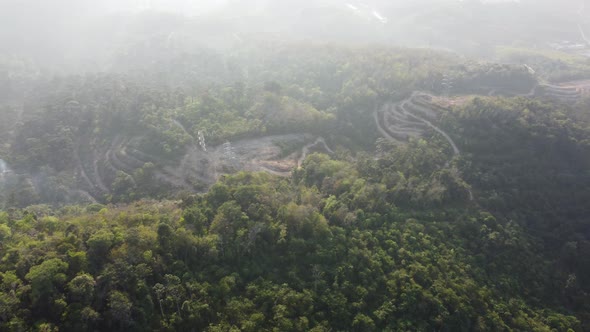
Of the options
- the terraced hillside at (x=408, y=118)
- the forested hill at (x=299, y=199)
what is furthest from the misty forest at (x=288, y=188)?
the terraced hillside at (x=408, y=118)

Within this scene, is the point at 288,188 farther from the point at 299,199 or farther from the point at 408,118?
the point at 408,118

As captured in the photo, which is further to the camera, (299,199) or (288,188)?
(288,188)

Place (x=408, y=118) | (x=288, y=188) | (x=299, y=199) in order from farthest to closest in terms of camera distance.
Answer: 1. (x=408, y=118)
2. (x=288, y=188)
3. (x=299, y=199)

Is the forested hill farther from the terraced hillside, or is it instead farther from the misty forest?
the terraced hillside

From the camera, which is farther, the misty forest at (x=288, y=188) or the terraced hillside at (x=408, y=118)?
the terraced hillside at (x=408, y=118)

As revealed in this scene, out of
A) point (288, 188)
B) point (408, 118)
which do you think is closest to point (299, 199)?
point (288, 188)

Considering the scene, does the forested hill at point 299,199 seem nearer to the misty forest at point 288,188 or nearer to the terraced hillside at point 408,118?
the misty forest at point 288,188

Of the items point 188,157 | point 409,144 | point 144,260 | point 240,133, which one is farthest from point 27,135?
point 409,144
